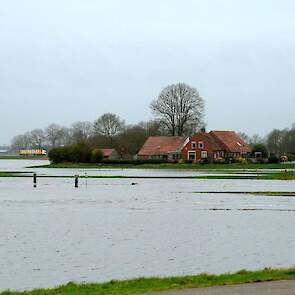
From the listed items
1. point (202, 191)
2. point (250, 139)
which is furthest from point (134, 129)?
A: point (202, 191)

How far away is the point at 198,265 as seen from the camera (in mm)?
16922

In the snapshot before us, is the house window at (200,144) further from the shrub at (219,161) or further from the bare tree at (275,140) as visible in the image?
the bare tree at (275,140)

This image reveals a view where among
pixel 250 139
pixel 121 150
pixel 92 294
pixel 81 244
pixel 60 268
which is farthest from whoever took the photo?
pixel 250 139

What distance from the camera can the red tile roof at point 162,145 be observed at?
110062mm

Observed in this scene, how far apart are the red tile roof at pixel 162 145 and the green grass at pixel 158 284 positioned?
96482 millimetres

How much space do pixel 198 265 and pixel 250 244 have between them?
4215 mm

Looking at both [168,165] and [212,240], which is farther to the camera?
[168,165]

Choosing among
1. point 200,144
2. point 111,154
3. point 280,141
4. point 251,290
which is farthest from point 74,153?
point 251,290

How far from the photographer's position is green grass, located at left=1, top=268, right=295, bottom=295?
11.6 meters

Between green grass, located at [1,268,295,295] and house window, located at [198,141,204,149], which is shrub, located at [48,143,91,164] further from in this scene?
green grass, located at [1,268,295,295]

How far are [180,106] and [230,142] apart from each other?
41.8ft

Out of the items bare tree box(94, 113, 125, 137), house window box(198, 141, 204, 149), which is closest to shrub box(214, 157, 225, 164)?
house window box(198, 141, 204, 149)

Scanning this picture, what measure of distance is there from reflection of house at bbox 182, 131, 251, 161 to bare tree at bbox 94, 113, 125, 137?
89.4 feet

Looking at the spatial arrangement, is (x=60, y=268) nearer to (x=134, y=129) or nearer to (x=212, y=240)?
(x=212, y=240)
